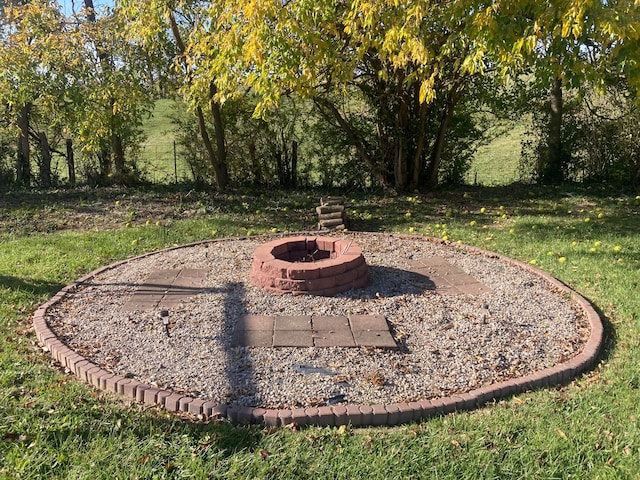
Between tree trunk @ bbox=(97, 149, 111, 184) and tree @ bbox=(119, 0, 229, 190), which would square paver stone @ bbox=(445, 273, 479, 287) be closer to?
Answer: tree @ bbox=(119, 0, 229, 190)

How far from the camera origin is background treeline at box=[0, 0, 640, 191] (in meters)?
6.44

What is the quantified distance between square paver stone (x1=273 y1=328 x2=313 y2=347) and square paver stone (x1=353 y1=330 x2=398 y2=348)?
1.22 feet

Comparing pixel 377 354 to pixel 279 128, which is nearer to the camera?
pixel 377 354

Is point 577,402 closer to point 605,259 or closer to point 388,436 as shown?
point 388,436

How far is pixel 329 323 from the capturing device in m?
4.30

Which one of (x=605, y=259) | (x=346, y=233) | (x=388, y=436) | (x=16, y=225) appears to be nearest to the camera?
(x=388, y=436)

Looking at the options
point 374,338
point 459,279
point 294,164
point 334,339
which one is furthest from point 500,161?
point 334,339

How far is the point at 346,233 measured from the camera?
24.8 feet

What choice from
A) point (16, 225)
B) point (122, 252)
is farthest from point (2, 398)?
point (16, 225)

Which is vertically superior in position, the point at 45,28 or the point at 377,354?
the point at 45,28

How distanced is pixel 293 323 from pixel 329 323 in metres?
0.30

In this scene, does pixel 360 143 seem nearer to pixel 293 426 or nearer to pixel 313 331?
pixel 313 331

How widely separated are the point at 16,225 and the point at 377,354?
679 centimetres

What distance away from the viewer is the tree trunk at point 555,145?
34.5 feet
